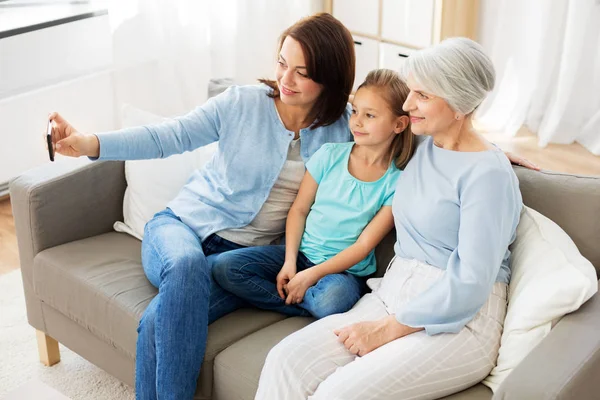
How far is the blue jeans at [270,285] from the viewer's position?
2100mm

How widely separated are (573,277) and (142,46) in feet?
8.50

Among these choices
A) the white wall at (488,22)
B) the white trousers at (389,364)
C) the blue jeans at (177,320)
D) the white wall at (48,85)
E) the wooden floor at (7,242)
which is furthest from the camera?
the white wall at (488,22)

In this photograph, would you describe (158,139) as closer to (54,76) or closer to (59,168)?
(59,168)

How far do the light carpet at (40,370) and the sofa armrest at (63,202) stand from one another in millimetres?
342

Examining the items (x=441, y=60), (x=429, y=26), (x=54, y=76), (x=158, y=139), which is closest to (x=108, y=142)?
(x=158, y=139)

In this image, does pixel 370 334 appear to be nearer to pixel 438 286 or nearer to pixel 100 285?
pixel 438 286

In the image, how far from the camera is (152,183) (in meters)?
2.53

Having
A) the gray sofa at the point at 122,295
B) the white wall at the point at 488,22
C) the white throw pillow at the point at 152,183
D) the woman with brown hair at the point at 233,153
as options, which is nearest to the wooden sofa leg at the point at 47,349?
the gray sofa at the point at 122,295

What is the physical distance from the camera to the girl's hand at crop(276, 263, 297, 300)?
2.18m

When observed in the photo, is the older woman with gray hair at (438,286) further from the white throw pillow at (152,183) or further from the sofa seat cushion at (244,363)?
the white throw pillow at (152,183)

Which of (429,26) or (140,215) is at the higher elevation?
(429,26)

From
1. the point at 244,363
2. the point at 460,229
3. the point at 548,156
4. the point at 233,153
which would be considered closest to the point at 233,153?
the point at 233,153

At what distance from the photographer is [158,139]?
2232mm

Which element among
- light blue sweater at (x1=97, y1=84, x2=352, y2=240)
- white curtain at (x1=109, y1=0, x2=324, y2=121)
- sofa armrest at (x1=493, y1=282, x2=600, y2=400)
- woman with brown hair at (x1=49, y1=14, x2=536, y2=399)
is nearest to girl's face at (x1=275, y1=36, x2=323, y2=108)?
woman with brown hair at (x1=49, y1=14, x2=536, y2=399)
